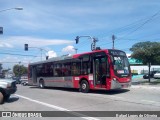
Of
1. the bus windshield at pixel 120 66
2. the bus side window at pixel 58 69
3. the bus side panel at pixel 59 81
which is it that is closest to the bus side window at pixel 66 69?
the bus side panel at pixel 59 81

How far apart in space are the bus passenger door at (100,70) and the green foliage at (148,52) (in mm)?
11798

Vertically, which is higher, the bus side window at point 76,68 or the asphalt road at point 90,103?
the bus side window at point 76,68

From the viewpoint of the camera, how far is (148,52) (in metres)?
28.5

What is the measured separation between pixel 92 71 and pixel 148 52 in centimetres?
1195

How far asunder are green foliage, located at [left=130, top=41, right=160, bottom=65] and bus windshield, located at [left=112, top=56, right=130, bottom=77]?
420 inches

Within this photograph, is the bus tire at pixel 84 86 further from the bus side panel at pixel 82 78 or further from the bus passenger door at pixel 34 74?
the bus passenger door at pixel 34 74

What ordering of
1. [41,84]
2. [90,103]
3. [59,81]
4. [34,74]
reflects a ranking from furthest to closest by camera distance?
1. [34,74]
2. [41,84]
3. [59,81]
4. [90,103]

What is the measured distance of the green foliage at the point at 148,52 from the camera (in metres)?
28.5

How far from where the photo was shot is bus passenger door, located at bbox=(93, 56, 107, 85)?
17797 millimetres

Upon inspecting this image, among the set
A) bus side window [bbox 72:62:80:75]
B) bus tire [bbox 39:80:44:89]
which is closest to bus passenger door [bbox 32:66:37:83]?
bus tire [bbox 39:80:44:89]

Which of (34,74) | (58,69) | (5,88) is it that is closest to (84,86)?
(58,69)

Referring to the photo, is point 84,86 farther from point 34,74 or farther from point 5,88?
point 34,74

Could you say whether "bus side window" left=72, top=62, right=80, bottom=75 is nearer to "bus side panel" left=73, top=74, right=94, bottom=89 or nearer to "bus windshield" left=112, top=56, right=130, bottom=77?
"bus side panel" left=73, top=74, right=94, bottom=89

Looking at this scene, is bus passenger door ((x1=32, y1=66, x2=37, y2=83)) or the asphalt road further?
bus passenger door ((x1=32, y1=66, x2=37, y2=83))
